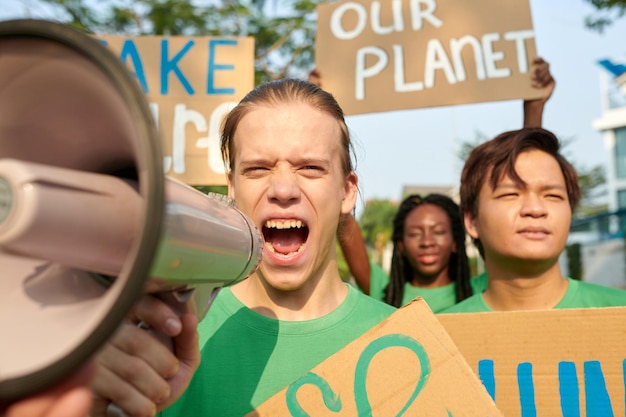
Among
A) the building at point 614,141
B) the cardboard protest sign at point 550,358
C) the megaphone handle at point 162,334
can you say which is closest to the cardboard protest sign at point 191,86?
the cardboard protest sign at point 550,358

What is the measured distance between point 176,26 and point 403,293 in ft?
19.9

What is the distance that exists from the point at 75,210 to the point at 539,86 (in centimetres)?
285

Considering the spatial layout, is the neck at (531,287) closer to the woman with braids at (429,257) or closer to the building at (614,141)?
the woman with braids at (429,257)

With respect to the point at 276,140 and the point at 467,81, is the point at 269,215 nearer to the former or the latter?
the point at 276,140

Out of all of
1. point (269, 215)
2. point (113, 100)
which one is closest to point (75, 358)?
point (113, 100)

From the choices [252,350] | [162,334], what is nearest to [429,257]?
[252,350]

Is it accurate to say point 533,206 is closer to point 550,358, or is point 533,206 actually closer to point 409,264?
point 550,358

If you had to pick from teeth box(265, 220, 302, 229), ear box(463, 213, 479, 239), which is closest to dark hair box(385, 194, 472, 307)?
ear box(463, 213, 479, 239)

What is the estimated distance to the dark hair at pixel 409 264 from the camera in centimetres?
337

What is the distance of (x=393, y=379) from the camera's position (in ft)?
4.22

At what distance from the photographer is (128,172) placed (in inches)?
35.4

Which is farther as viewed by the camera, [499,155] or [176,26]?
[176,26]

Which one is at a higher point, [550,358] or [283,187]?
[283,187]

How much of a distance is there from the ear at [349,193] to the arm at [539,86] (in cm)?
157
